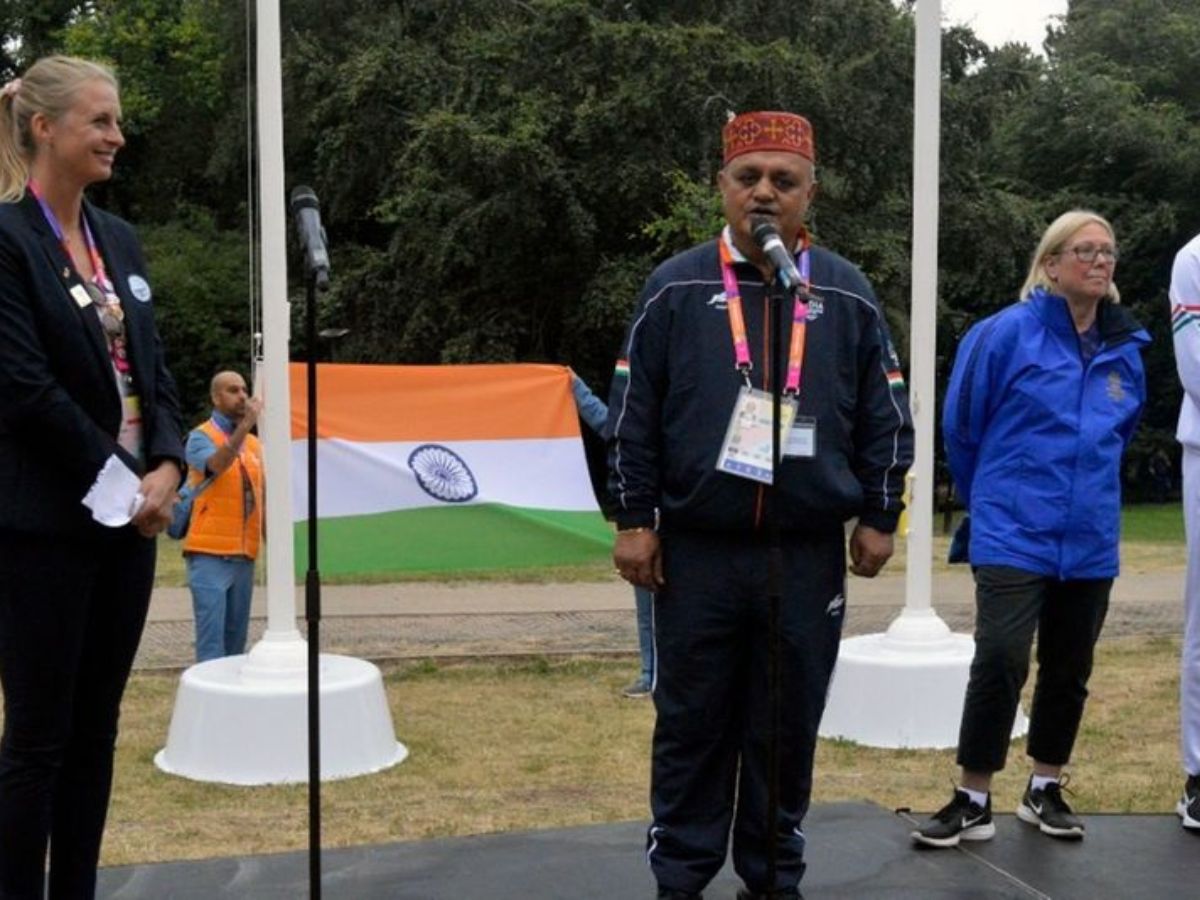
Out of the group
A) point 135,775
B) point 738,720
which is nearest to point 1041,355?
point 738,720

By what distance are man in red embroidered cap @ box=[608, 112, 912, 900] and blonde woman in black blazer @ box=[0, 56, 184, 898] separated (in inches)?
46.4

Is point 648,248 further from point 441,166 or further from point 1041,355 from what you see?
point 1041,355

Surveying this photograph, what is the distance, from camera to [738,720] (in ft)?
12.3

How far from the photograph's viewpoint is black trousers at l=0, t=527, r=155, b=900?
300 cm

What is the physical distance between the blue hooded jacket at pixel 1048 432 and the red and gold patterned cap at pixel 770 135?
110 centimetres

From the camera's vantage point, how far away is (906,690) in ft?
21.2

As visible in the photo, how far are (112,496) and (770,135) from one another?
177 centimetres

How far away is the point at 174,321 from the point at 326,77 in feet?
20.2

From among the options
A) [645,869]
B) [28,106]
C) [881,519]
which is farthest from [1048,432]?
[28,106]

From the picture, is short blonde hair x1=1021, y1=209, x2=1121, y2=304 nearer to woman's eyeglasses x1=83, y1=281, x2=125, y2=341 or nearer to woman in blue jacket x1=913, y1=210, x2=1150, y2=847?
woman in blue jacket x1=913, y1=210, x2=1150, y2=847

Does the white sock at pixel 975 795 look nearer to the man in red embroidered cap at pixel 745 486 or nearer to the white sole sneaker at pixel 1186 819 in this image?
the white sole sneaker at pixel 1186 819

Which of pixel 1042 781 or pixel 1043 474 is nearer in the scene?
pixel 1043 474

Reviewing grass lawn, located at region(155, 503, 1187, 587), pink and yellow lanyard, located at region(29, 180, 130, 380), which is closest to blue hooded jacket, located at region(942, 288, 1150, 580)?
pink and yellow lanyard, located at region(29, 180, 130, 380)

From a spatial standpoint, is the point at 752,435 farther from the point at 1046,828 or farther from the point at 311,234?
the point at 1046,828
